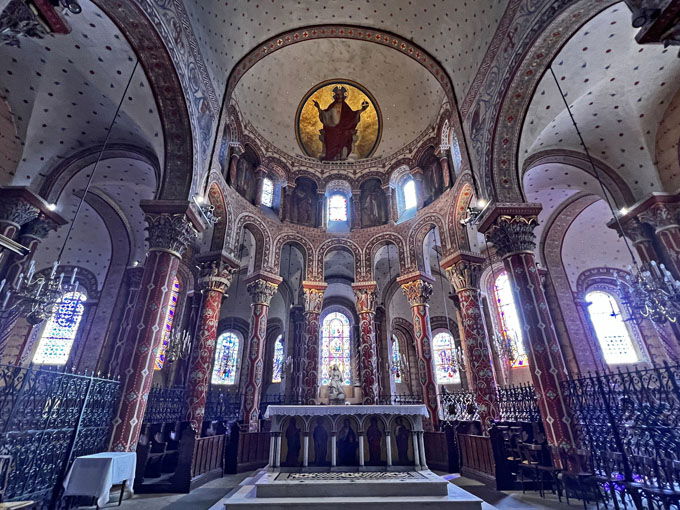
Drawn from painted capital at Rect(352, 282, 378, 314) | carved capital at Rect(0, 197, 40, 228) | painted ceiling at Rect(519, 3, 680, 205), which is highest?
painted ceiling at Rect(519, 3, 680, 205)

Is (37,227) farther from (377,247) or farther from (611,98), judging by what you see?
(611,98)

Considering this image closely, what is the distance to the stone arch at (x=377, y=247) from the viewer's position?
13.4 m

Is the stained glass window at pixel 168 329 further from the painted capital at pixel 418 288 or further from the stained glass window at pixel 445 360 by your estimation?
the stained glass window at pixel 445 360

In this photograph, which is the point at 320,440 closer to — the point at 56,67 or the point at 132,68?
the point at 132,68

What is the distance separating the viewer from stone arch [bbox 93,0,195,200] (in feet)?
23.9

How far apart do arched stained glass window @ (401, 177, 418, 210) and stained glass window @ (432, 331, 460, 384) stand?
7906 millimetres

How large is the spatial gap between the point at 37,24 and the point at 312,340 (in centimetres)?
1074

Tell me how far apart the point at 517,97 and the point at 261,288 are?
9.75m

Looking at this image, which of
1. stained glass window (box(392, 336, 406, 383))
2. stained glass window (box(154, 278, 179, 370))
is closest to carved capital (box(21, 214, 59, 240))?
stained glass window (box(154, 278, 179, 370))

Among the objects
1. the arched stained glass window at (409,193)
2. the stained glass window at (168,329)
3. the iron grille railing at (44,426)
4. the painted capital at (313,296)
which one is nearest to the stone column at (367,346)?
the painted capital at (313,296)

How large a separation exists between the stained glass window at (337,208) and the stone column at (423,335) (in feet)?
14.2

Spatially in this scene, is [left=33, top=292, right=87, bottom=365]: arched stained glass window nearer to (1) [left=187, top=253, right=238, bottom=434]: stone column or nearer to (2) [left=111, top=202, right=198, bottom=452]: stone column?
(1) [left=187, top=253, right=238, bottom=434]: stone column

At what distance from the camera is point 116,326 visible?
12.9 metres

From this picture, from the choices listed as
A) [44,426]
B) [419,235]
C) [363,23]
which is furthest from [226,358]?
[363,23]
